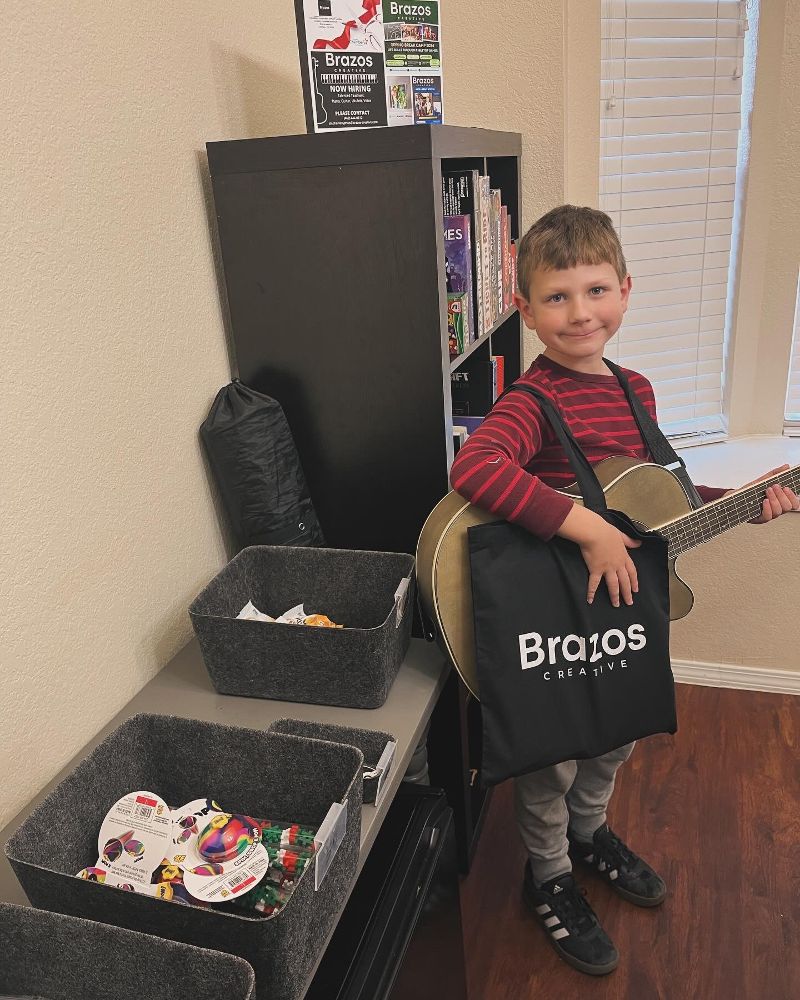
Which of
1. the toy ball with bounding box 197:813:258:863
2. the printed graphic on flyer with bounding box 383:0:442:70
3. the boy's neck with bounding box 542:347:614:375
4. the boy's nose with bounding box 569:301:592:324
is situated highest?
the printed graphic on flyer with bounding box 383:0:442:70

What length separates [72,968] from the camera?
792 millimetres

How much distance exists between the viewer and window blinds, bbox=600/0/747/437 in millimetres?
2074

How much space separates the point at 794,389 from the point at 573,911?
5.14ft

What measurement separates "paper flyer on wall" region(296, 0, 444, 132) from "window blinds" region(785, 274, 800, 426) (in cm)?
128

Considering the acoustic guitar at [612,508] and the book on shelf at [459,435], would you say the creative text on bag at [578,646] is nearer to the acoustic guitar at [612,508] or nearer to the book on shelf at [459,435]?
the acoustic guitar at [612,508]

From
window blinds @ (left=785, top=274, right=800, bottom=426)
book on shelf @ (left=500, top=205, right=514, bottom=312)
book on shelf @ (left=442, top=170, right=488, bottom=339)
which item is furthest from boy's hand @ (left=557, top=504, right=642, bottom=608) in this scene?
window blinds @ (left=785, top=274, right=800, bottom=426)

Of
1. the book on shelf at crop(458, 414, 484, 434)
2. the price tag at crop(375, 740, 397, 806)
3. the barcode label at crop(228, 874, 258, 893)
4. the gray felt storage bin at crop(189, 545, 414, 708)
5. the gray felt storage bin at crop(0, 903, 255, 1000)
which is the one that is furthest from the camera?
the book on shelf at crop(458, 414, 484, 434)

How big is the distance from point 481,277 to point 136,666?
1018mm

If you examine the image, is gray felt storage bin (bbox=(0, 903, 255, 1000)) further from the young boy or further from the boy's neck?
the boy's neck

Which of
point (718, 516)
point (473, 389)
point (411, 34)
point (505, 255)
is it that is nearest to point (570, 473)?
point (718, 516)

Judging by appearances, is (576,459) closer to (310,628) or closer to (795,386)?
(310,628)

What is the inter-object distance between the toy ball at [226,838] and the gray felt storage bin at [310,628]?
0.26 metres

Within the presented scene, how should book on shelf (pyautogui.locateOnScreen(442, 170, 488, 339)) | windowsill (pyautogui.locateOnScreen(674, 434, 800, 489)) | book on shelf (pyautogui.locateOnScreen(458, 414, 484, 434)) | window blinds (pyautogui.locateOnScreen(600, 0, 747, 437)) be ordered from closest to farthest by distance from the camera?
book on shelf (pyautogui.locateOnScreen(442, 170, 488, 339)) < book on shelf (pyautogui.locateOnScreen(458, 414, 484, 434)) < window blinds (pyautogui.locateOnScreen(600, 0, 747, 437)) < windowsill (pyautogui.locateOnScreen(674, 434, 800, 489))

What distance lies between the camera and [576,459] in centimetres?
130
